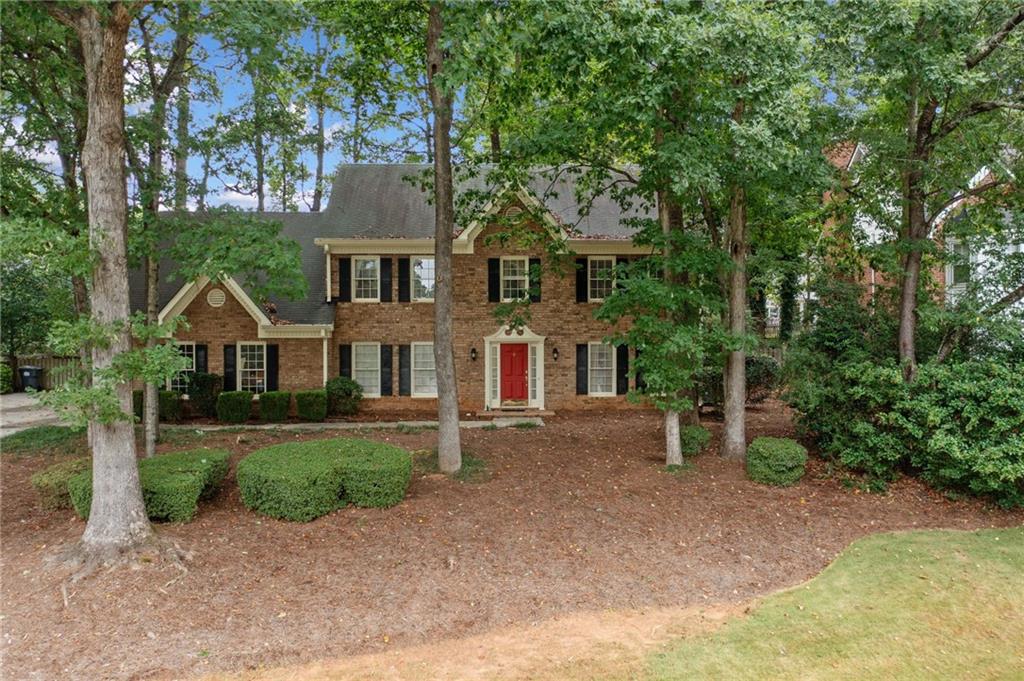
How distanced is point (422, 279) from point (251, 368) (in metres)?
5.21

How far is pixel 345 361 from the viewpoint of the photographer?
54.7ft

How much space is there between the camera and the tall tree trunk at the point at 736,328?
10.1 m

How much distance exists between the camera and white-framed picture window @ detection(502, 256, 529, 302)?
16562 millimetres

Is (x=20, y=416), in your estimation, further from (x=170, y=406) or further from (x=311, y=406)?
(x=311, y=406)

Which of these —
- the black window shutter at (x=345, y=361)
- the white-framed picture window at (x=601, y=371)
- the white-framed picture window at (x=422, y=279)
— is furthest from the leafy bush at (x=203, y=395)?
the white-framed picture window at (x=601, y=371)

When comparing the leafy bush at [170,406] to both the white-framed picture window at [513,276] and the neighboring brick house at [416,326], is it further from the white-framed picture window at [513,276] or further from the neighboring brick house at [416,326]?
the white-framed picture window at [513,276]

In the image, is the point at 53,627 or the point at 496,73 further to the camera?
the point at 496,73

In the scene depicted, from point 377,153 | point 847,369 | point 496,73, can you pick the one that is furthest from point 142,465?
point 377,153

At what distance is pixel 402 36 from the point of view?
34.4ft

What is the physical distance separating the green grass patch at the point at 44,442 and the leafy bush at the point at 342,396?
5.43m

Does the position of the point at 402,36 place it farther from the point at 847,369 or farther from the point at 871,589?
the point at 871,589

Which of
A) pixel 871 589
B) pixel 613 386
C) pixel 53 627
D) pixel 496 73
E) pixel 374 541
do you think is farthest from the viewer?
pixel 613 386

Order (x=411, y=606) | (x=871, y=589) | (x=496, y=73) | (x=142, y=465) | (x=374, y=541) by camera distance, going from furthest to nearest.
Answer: (x=496, y=73) < (x=142, y=465) < (x=374, y=541) < (x=871, y=589) < (x=411, y=606)

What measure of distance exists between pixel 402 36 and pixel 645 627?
32.5 feet
